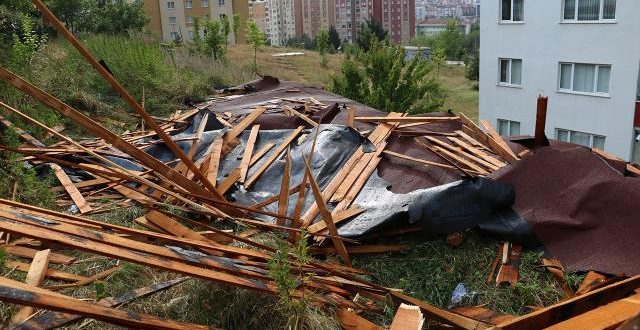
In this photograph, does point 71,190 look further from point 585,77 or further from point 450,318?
point 585,77

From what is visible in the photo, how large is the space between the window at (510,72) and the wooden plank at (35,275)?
57.9 feet

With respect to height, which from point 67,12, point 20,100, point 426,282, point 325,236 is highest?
point 67,12

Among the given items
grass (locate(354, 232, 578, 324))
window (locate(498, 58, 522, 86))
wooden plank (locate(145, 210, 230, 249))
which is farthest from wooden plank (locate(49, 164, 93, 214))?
window (locate(498, 58, 522, 86))

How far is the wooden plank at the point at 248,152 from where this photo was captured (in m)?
5.62

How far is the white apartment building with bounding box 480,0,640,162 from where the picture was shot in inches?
584

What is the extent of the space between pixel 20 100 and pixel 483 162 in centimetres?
622

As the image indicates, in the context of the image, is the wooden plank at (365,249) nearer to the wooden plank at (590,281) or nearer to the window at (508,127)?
the wooden plank at (590,281)

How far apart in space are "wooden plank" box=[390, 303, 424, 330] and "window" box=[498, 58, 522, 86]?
56.7 feet

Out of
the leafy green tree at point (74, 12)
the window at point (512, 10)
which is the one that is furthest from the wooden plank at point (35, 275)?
the leafy green tree at point (74, 12)

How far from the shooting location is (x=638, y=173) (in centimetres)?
485

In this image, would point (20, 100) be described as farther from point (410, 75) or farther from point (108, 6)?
point (108, 6)

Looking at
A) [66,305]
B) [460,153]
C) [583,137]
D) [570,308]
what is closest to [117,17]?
[583,137]

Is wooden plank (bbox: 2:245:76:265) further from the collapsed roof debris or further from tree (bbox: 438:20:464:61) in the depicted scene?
tree (bbox: 438:20:464:61)

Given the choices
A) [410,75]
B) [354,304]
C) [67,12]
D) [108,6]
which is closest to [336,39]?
[108,6]
